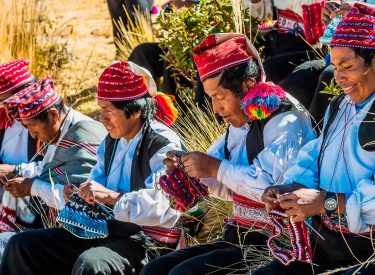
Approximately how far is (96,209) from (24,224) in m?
1.03

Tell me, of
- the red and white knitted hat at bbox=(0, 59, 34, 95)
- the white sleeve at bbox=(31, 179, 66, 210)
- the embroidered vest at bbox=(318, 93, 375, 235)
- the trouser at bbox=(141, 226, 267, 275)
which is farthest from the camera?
the red and white knitted hat at bbox=(0, 59, 34, 95)

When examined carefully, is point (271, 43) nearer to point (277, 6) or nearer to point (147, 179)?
point (277, 6)

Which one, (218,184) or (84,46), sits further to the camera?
(84,46)

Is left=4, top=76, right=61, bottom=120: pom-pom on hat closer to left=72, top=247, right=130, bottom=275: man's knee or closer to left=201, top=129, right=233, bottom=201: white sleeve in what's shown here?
left=72, top=247, right=130, bottom=275: man's knee

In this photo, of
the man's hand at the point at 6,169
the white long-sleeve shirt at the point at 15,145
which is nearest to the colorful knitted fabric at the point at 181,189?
the man's hand at the point at 6,169

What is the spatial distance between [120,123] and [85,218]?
58cm

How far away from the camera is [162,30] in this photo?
733 centimetres

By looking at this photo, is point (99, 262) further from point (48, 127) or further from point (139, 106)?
point (48, 127)

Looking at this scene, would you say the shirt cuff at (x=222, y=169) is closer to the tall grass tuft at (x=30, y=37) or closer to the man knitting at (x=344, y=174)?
the man knitting at (x=344, y=174)

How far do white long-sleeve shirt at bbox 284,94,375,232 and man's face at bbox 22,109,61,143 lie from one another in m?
2.05

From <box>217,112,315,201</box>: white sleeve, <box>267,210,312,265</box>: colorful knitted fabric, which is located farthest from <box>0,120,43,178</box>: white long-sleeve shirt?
<box>267,210,312,265</box>: colorful knitted fabric

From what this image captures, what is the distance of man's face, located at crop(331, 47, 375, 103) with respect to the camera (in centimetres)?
408

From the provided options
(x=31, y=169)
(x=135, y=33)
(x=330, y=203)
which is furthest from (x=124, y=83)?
(x=135, y=33)

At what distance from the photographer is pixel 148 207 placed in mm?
4887
